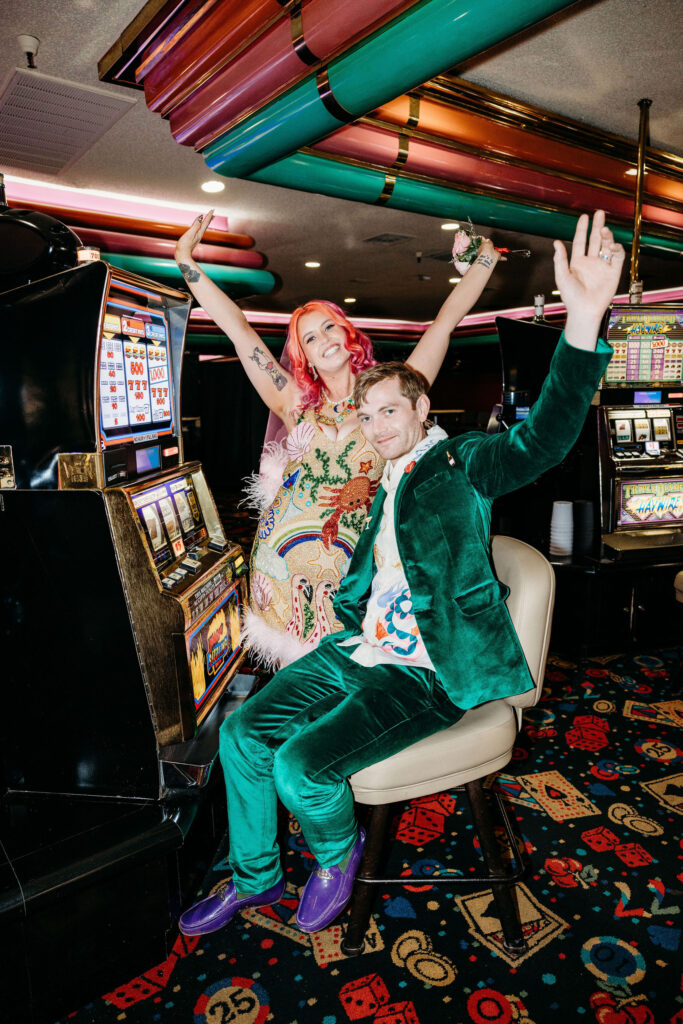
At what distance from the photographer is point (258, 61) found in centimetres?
209

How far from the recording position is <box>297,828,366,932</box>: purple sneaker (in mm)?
1609

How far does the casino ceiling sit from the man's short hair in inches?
35.3

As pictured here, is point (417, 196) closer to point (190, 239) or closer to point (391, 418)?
point (190, 239)

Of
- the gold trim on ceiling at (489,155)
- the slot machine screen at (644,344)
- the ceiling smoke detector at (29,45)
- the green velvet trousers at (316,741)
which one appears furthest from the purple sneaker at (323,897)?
the ceiling smoke detector at (29,45)

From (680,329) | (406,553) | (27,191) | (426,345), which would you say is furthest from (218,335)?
(406,553)

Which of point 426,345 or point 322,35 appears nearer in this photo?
point 322,35

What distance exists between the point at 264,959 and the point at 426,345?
1.89 metres

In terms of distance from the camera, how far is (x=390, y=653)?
1655 mm

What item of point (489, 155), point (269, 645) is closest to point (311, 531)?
point (269, 645)

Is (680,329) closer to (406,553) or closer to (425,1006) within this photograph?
(406,553)

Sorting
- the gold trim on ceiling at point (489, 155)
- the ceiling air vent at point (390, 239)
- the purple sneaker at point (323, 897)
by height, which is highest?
the ceiling air vent at point (390, 239)

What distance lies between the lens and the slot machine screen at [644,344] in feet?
11.6

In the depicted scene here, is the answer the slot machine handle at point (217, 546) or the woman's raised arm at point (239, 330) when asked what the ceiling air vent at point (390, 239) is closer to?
the woman's raised arm at point (239, 330)

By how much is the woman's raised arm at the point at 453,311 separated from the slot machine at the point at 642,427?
1.64m
